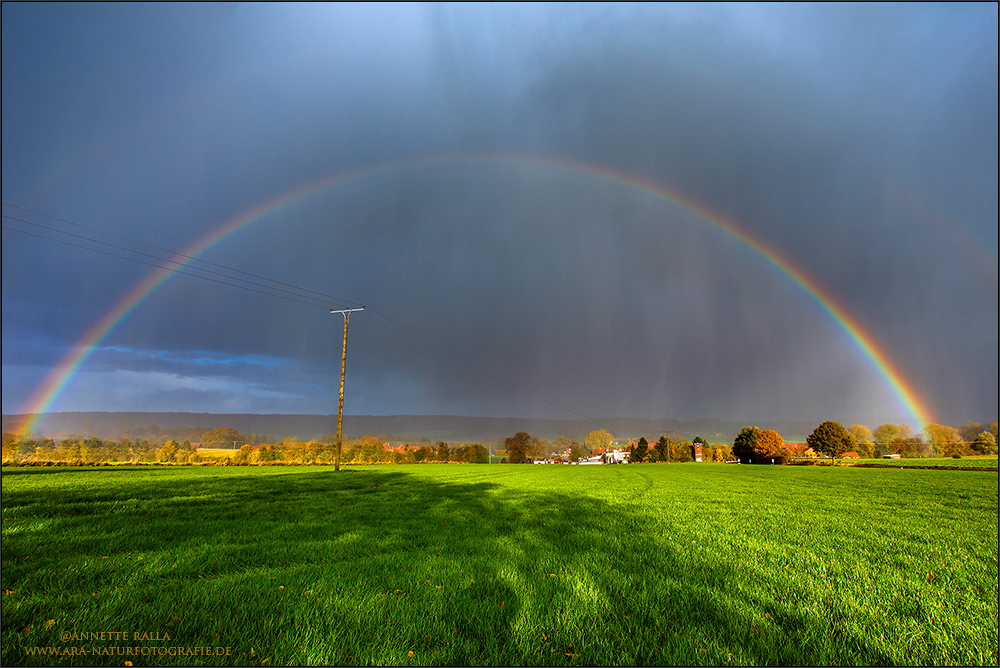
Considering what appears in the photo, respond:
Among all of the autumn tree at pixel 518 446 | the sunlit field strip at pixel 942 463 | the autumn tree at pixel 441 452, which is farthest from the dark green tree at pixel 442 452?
the sunlit field strip at pixel 942 463

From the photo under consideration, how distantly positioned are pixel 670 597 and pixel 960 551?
617cm

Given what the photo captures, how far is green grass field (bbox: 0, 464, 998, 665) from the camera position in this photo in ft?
11.0

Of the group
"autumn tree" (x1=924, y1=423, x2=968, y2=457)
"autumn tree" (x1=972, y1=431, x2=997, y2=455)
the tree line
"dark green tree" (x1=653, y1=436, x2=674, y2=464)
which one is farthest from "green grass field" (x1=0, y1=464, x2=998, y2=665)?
"autumn tree" (x1=924, y1=423, x2=968, y2=457)

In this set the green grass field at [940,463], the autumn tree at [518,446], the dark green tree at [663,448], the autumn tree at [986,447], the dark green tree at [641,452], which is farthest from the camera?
the dark green tree at [641,452]

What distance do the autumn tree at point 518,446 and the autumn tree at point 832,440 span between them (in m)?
66.6

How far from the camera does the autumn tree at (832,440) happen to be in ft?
288

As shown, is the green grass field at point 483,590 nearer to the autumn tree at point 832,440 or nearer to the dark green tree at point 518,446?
the autumn tree at point 832,440

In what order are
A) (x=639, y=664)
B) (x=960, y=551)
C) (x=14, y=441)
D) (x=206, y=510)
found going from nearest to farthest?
(x=639, y=664) < (x=960, y=551) < (x=206, y=510) < (x=14, y=441)

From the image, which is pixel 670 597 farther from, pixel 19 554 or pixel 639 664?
pixel 19 554

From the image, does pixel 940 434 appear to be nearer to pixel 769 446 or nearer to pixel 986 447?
pixel 986 447

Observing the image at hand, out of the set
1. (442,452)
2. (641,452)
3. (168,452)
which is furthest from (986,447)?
(168,452)

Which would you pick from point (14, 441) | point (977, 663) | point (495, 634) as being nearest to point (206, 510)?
point (495, 634)

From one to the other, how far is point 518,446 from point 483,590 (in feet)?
384

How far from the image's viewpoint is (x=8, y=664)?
2979mm
